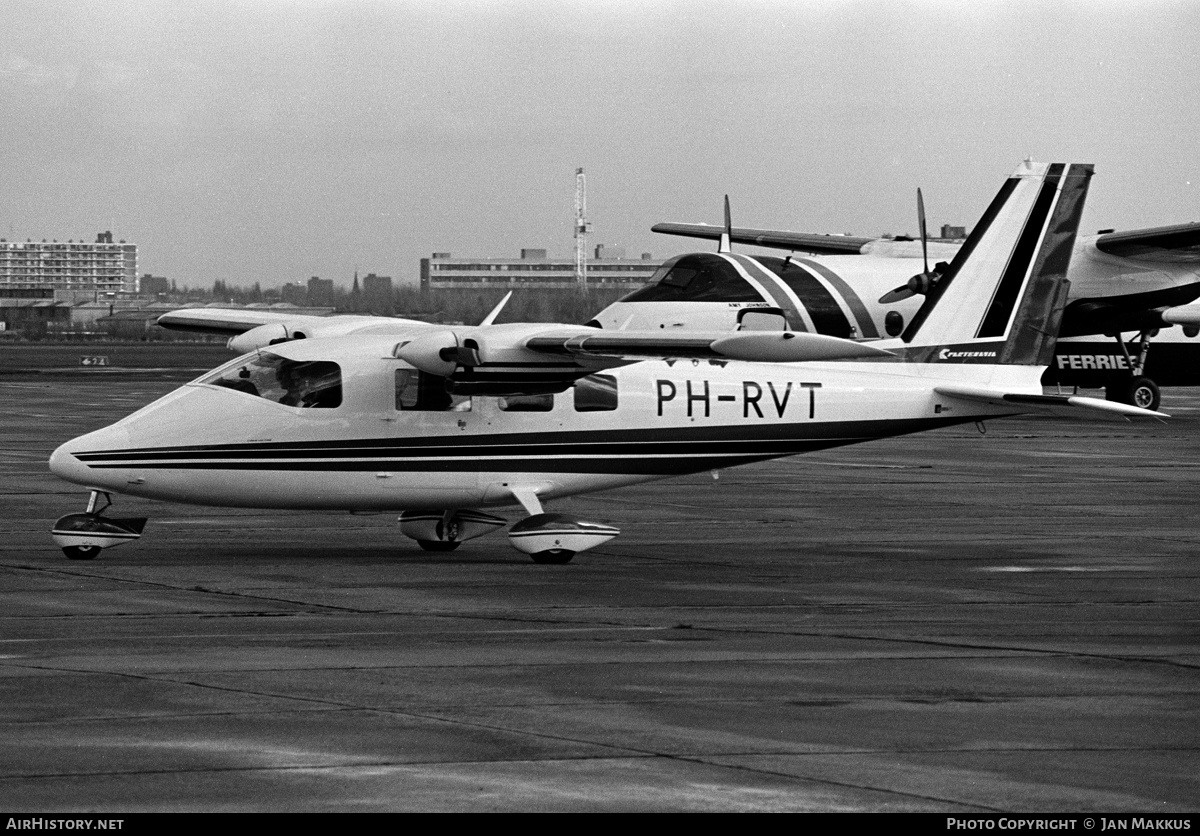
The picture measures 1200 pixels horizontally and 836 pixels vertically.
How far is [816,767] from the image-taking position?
27.8 ft

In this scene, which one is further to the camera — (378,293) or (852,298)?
(378,293)

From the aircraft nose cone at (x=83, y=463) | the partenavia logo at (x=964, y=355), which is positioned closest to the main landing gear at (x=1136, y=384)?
the partenavia logo at (x=964, y=355)

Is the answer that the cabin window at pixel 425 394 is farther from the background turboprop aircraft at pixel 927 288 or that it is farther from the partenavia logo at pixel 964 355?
the background turboprop aircraft at pixel 927 288

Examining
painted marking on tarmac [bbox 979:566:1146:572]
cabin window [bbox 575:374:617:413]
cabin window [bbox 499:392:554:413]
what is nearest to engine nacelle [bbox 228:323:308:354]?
cabin window [bbox 499:392:554:413]

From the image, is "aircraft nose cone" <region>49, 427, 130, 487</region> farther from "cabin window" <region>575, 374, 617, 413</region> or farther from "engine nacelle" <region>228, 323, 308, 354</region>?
"cabin window" <region>575, 374, 617, 413</region>

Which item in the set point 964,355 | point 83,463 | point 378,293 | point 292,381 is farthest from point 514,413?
point 378,293

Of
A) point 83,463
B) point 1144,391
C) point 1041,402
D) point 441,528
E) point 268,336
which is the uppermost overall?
point 268,336

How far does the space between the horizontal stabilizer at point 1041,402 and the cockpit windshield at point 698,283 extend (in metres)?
14.5

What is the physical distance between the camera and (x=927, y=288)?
33750mm

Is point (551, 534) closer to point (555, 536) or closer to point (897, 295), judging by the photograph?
point (555, 536)

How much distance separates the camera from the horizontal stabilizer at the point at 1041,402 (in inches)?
645

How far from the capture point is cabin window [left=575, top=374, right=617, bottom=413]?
17656mm

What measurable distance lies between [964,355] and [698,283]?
1459cm

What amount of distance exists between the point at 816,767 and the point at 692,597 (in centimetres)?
631
